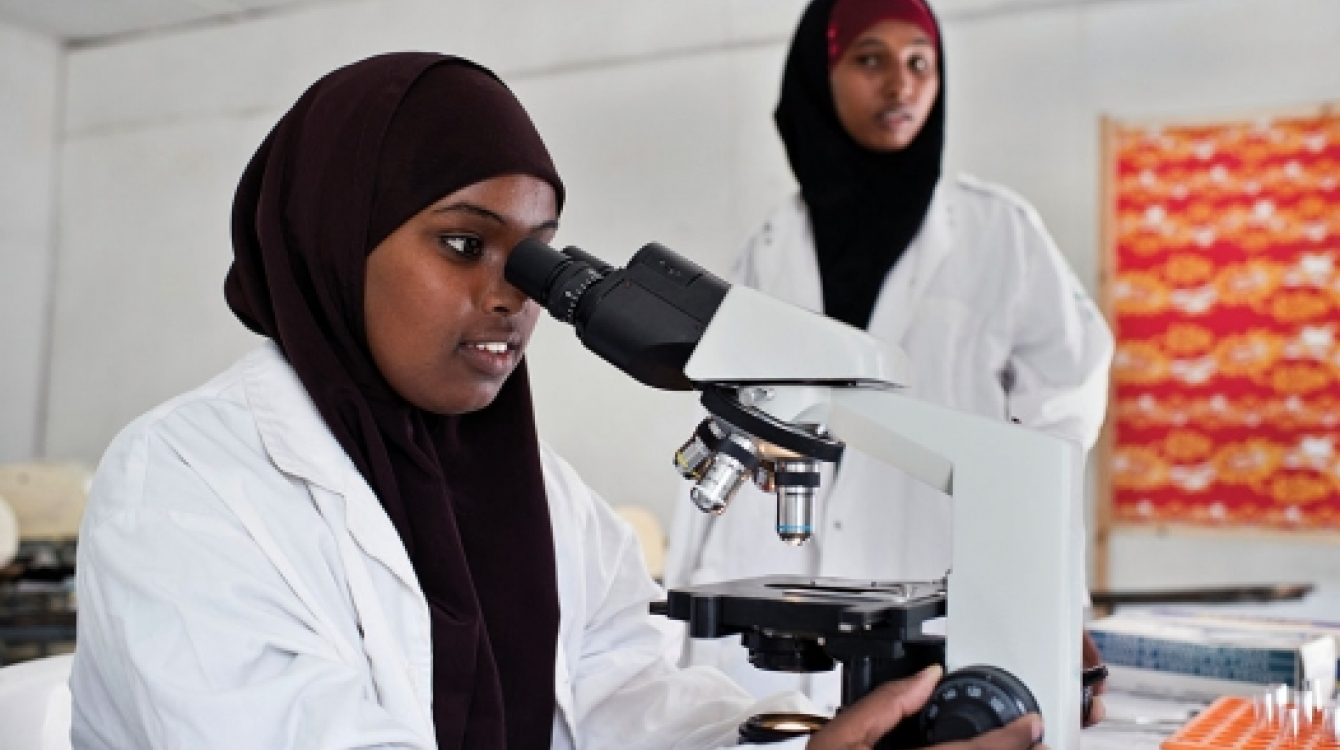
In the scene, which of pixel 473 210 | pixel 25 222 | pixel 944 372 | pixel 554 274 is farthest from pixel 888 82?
pixel 25 222

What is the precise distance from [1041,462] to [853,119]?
1456 millimetres

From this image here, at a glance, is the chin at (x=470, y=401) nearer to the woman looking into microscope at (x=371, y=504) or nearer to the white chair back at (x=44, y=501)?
the woman looking into microscope at (x=371, y=504)

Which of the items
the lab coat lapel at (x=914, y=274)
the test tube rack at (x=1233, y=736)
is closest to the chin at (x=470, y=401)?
the test tube rack at (x=1233, y=736)

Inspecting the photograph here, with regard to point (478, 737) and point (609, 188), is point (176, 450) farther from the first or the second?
point (609, 188)

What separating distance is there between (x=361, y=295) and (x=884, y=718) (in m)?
0.58

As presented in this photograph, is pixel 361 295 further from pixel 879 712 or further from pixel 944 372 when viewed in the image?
pixel 944 372

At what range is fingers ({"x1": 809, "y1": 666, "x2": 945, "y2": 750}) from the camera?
0.77 meters

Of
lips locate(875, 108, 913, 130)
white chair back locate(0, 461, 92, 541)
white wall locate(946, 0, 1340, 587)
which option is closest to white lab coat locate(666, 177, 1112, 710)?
lips locate(875, 108, 913, 130)

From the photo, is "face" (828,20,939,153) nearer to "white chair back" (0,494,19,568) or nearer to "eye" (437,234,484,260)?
"eye" (437,234,484,260)

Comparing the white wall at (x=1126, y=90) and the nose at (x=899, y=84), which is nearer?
the nose at (x=899, y=84)

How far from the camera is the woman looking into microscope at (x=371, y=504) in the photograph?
89cm

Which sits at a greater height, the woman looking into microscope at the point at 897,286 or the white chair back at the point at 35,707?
the woman looking into microscope at the point at 897,286

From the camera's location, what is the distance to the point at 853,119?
2162 mm

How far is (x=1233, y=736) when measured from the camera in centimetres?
108
